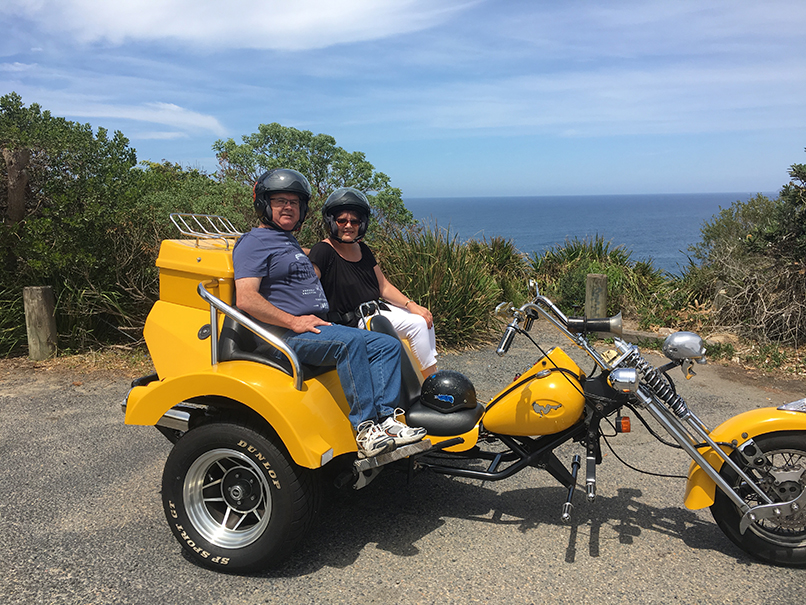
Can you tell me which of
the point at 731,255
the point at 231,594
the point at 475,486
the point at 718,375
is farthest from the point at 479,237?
the point at 231,594

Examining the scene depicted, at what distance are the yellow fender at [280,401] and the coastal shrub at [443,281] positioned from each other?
4448mm

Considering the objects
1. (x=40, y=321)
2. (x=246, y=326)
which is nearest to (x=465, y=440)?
(x=246, y=326)

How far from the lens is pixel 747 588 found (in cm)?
289

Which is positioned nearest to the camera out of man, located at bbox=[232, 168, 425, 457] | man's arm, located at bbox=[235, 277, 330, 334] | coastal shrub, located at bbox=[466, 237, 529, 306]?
man, located at bbox=[232, 168, 425, 457]

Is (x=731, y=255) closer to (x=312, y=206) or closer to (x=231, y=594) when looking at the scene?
(x=312, y=206)

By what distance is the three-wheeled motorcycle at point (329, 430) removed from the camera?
2973mm

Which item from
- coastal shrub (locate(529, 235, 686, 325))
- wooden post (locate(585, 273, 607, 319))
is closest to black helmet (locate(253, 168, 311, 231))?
wooden post (locate(585, 273, 607, 319))

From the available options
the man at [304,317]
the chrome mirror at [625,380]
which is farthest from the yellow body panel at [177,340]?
the chrome mirror at [625,380]

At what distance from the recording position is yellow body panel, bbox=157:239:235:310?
3420 millimetres

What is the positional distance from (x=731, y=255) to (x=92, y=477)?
8.79 meters

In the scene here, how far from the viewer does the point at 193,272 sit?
11.4 ft

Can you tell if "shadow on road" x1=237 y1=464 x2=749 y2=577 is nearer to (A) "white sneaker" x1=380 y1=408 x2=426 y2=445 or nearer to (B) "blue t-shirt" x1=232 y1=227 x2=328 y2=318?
(A) "white sneaker" x1=380 y1=408 x2=426 y2=445

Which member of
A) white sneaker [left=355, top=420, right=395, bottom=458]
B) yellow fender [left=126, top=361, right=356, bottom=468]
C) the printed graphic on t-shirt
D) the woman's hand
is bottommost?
white sneaker [left=355, top=420, right=395, bottom=458]

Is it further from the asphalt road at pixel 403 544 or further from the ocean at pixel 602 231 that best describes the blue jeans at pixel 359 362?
the ocean at pixel 602 231
